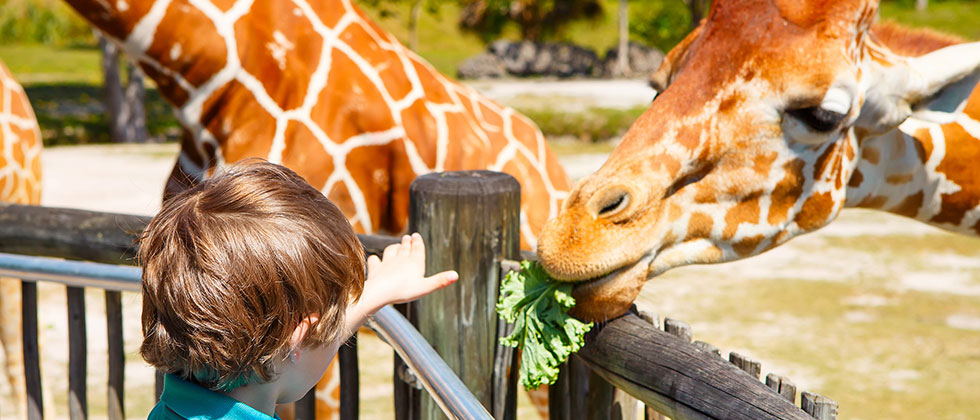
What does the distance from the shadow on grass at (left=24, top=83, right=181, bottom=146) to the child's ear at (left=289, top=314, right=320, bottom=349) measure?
49.3 ft

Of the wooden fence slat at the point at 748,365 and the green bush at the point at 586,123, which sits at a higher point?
the wooden fence slat at the point at 748,365

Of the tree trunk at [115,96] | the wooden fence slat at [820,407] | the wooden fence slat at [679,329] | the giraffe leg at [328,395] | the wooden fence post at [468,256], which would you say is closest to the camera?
the wooden fence slat at [820,407]

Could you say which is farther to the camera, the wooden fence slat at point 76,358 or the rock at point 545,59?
the rock at point 545,59

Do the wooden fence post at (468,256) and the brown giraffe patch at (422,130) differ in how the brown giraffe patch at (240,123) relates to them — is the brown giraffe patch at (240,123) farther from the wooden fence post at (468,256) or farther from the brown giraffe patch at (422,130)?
the wooden fence post at (468,256)

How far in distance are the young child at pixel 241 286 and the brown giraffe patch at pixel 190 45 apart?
5.61 feet

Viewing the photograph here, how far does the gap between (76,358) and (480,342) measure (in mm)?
1200

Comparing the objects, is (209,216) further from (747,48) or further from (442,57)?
(442,57)

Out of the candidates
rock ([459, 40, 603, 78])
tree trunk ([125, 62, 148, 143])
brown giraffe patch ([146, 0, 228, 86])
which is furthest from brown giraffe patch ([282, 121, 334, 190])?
rock ([459, 40, 603, 78])

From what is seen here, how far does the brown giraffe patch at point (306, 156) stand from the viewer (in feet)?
9.80

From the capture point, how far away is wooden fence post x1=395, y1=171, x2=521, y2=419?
Answer: 2023 mm

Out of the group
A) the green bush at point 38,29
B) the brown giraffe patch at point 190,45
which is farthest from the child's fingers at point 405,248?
the green bush at point 38,29

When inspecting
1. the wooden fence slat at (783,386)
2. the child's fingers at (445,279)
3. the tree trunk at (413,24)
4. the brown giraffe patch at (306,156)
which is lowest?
the tree trunk at (413,24)

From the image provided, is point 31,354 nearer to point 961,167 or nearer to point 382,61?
point 382,61

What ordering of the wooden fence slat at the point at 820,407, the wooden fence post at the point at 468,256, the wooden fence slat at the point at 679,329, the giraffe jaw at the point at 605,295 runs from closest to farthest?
the wooden fence slat at the point at 820,407 → the wooden fence slat at the point at 679,329 → the giraffe jaw at the point at 605,295 → the wooden fence post at the point at 468,256
